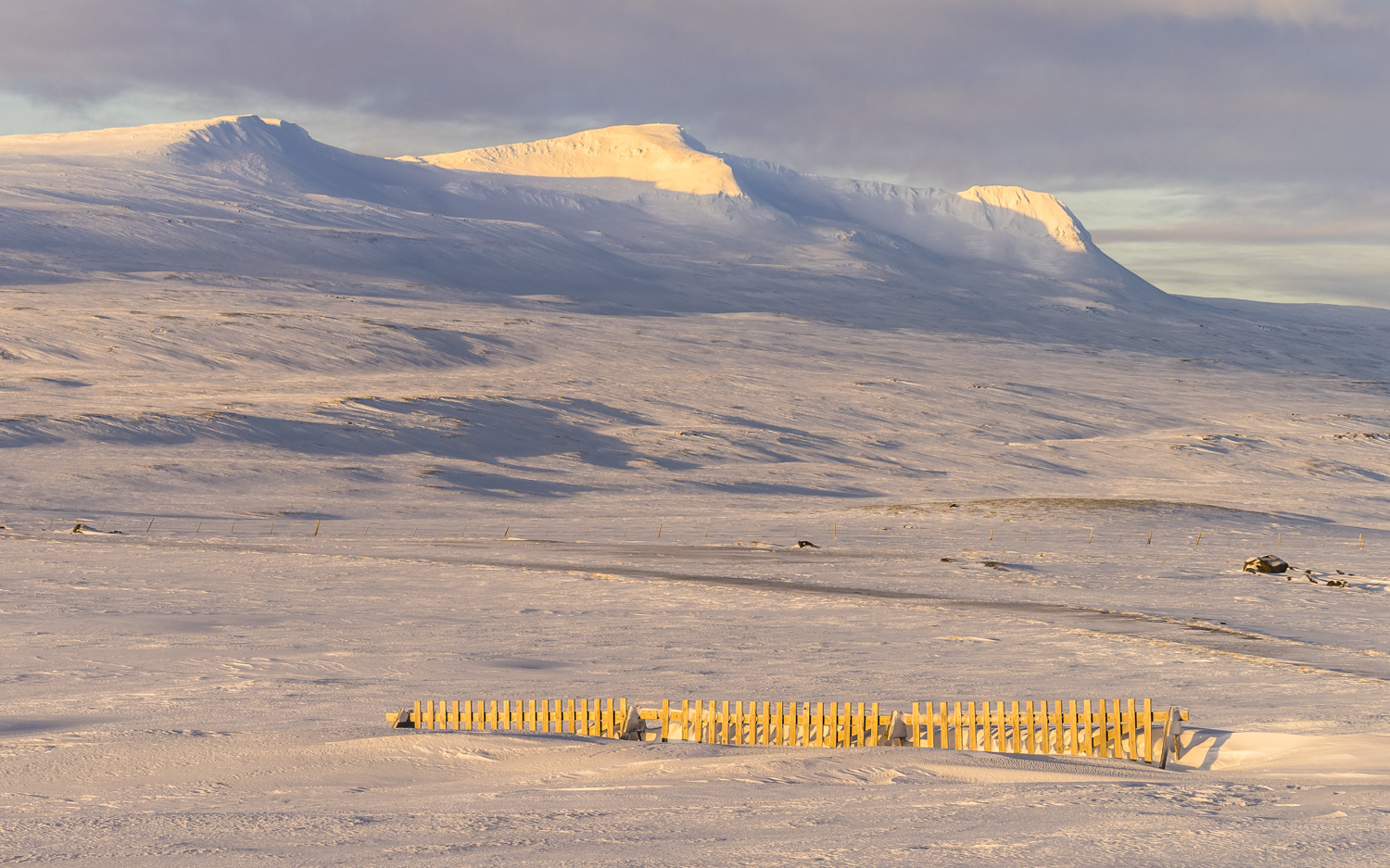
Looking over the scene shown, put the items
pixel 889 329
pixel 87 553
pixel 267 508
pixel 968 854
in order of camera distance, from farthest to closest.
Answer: pixel 889 329, pixel 267 508, pixel 87 553, pixel 968 854

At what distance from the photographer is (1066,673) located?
21.4 m

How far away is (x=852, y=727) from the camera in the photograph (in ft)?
47.6

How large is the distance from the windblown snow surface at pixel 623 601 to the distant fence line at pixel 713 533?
0.43 metres

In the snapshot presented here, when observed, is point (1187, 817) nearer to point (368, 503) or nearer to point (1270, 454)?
point (368, 503)

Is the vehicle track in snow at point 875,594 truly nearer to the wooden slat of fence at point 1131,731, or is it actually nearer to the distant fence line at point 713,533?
the distant fence line at point 713,533

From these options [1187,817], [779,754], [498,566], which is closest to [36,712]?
[779,754]

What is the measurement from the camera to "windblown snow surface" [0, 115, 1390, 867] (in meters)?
10.2

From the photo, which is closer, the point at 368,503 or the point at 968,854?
the point at 968,854

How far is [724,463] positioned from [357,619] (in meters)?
53.8

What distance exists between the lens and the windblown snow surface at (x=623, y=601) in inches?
403

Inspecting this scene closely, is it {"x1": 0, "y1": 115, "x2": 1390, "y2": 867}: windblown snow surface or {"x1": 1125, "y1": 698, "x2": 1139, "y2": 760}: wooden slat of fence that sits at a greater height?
{"x1": 1125, "y1": 698, "x2": 1139, "y2": 760}: wooden slat of fence

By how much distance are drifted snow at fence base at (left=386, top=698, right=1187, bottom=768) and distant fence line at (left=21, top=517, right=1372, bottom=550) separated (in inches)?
1195

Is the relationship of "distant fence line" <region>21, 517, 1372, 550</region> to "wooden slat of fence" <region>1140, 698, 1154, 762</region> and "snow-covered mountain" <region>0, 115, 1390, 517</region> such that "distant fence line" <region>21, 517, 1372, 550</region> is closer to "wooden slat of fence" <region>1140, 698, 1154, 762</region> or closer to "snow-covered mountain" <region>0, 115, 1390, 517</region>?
"snow-covered mountain" <region>0, 115, 1390, 517</region>

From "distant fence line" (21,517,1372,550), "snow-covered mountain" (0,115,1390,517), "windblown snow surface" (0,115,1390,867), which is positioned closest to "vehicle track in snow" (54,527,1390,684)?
"windblown snow surface" (0,115,1390,867)
